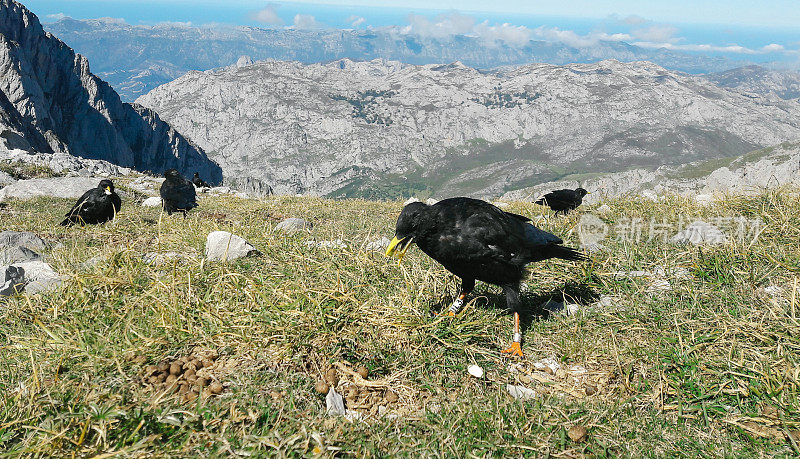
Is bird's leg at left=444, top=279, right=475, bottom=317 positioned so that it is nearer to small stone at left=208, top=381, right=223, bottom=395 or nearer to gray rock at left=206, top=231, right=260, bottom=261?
small stone at left=208, top=381, right=223, bottom=395

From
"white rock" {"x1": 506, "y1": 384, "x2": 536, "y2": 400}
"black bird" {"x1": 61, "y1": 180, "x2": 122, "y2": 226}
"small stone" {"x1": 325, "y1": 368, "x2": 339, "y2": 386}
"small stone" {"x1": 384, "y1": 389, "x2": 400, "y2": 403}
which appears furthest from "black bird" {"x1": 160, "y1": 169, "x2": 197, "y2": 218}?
"white rock" {"x1": 506, "y1": 384, "x2": 536, "y2": 400}

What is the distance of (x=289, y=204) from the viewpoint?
52.5ft

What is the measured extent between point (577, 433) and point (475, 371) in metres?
1.19

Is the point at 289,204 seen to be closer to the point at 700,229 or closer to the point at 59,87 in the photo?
the point at 700,229

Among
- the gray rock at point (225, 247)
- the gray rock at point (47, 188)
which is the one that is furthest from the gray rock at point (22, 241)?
the gray rock at point (47, 188)

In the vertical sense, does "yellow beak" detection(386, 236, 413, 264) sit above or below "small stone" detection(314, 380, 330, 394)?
above

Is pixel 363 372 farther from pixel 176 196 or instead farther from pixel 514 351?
pixel 176 196

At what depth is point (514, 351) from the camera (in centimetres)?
514

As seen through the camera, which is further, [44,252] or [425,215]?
[44,252]

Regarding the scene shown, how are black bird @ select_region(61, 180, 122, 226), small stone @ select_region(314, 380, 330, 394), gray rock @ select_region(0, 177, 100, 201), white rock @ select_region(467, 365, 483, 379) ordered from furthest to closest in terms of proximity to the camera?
gray rock @ select_region(0, 177, 100, 201), black bird @ select_region(61, 180, 122, 226), white rock @ select_region(467, 365, 483, 379), small stone @ select_region(314, 380, 330, 394)

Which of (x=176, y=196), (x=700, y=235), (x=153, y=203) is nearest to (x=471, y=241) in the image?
(x=700, y=235)

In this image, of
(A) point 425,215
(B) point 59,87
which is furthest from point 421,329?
(B) point 59,87

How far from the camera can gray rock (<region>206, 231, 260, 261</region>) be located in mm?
6777

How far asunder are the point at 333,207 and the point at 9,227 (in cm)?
950
